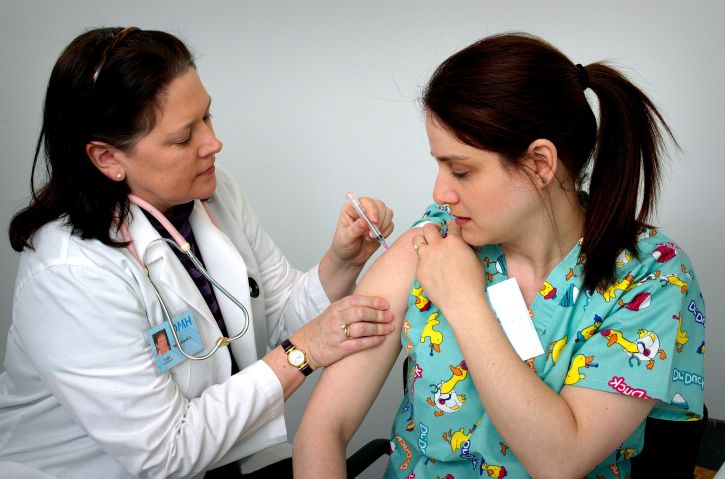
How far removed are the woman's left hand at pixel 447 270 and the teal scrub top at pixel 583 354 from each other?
0.26 feet

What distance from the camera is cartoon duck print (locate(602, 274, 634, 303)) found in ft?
4.27

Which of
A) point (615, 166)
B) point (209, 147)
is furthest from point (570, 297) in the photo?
point (209, 147)

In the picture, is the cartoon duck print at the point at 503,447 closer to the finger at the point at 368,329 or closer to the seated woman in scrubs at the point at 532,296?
the seated woman in scrubs at the point at 532,296

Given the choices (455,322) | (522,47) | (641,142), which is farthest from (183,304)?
(641,142)

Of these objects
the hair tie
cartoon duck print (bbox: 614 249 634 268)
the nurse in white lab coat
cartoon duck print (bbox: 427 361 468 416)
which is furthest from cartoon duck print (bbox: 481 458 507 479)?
the hair tie

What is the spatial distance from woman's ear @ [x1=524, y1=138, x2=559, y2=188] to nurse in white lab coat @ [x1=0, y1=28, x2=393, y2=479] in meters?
0.41

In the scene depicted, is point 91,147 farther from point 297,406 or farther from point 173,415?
point 297,406

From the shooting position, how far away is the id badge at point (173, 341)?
4.97 feet

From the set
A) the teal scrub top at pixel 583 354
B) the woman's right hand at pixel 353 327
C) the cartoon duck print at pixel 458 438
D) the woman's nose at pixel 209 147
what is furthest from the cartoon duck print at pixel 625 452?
the woman's nose at pixel 209 147

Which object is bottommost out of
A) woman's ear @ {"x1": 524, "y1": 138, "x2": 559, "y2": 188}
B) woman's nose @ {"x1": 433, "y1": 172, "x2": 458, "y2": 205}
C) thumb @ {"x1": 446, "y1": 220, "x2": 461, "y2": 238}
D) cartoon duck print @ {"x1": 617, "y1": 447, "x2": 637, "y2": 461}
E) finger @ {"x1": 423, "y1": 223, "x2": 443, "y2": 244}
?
cartoon duck print @ {"x1": 617, "y1": 447, "x2": 637, "y2": 461}

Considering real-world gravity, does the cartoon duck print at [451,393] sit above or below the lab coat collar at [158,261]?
below

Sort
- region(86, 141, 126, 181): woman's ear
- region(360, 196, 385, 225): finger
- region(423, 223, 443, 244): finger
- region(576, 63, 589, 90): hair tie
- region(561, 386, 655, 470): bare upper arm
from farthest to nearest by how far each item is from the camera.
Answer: region(360, 196, 385, 225): finger < region(86, 141, 126, 181): woman's ear < region(423, 223, 443, 244): finger < region(576, 63, 589, 90): hair tie < region(561, 386, 655, 470): bare upper arm

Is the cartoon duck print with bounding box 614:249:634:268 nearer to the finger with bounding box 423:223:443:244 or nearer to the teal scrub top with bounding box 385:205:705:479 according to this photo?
the teal scrub top with bounding box 385:205:705:479

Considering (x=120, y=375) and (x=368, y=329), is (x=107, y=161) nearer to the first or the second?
(x=120, y=375)
